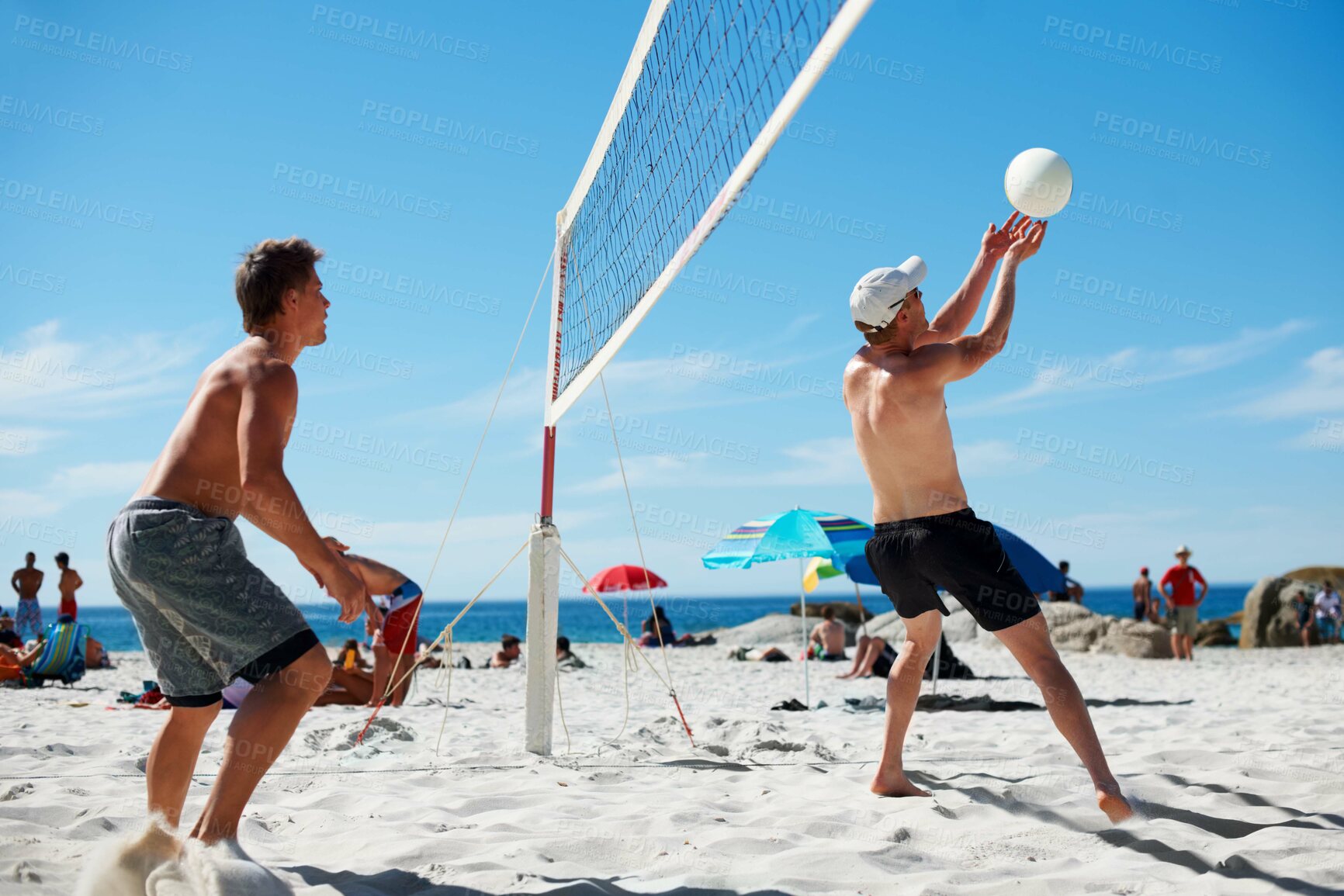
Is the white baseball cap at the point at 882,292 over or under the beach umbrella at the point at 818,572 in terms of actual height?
over

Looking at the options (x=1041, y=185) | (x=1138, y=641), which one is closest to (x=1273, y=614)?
(x=1138, y=641)

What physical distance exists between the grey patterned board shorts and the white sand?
1.69ft

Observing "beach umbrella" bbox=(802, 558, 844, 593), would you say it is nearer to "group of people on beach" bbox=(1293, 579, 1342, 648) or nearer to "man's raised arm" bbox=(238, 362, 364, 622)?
"man's raised arm" bbox=(238, 362, 364, 622)

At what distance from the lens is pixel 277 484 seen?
2.04 m

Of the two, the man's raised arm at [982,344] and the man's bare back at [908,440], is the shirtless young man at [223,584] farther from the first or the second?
the man's raised arm at [982,344]

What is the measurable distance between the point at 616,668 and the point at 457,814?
29.7 ft

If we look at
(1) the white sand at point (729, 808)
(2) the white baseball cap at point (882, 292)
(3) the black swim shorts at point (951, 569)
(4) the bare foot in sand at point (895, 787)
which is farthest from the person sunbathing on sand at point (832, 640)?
(2) the white baseball cap at point (882, 292)

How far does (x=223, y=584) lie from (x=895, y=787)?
6.86ft

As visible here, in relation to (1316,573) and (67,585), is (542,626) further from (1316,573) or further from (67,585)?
(1316,573)

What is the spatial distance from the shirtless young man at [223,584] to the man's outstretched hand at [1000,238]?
85.6 inches

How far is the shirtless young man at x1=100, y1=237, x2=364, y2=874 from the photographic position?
2.07 m

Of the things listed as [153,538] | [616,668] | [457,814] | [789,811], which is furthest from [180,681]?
[616,668]

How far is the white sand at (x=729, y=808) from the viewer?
2229mm

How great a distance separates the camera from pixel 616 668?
38.6 ft
